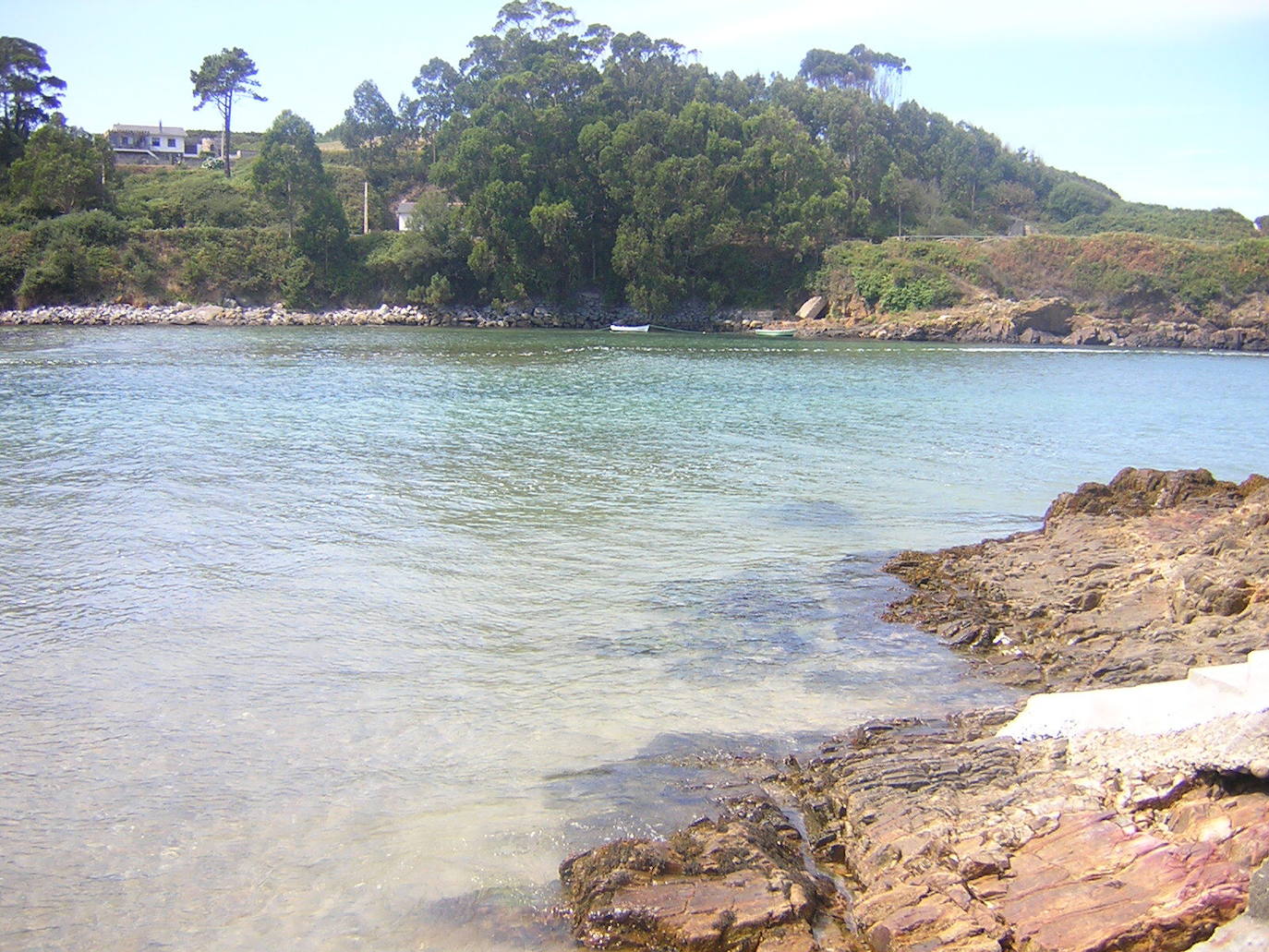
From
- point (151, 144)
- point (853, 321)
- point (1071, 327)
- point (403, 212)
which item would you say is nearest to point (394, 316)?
point (403, 212)

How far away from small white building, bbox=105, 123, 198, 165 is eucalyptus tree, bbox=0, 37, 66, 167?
730 inches

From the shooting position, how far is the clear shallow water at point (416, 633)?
5336 mm

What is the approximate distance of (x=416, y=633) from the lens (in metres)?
8.83

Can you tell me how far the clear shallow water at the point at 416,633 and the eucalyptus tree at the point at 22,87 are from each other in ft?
214

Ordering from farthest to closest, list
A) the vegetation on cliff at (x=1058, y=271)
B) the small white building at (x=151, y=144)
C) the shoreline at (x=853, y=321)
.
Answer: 1. the small white building at (x=151, y=144)
2. the vegetation on cliff at (x=1058, y=271)
3. the shoreline at (x=853, y=321)

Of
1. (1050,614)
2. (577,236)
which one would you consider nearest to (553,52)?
(577,236)

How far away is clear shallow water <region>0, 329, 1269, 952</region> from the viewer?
5.34 metres

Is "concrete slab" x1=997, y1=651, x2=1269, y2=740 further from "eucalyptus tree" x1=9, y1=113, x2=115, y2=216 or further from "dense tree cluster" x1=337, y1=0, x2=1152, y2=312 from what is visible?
"eucalyptus tree" x1=9, y1=113, x2=115, y2=216

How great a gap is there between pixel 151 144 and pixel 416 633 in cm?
10300

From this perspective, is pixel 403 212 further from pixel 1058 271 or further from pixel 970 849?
pixel 970 849

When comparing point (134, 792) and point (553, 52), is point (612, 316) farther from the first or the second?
point (134, 792)

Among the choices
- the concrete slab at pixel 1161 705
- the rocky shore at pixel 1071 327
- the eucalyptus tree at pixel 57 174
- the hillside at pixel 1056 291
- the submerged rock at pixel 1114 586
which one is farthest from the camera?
the eucalyptus tree at pixel 57 174

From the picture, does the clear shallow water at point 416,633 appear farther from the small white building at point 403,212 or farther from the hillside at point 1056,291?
the small white building at point 403,212

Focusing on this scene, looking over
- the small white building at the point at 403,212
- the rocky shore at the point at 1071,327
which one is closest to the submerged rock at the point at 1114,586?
the rocky shore at the point at 1071,327
